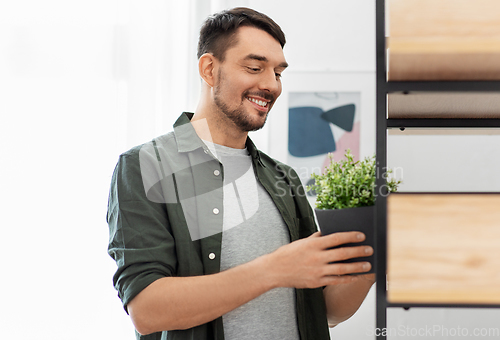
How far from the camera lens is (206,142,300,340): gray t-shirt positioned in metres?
1.04

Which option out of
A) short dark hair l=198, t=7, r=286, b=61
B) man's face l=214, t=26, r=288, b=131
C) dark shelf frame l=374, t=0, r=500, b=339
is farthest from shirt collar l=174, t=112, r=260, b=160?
dark shelf frame l=374, t=0, r=500, b=339

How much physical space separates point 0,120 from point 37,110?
0.12 meters

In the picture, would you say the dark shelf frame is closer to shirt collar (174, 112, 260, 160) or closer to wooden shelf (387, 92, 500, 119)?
wooden shelf (387, 92, 500, 119)

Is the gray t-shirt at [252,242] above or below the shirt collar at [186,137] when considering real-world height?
below

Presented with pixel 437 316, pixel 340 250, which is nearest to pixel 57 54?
pixel 340 250

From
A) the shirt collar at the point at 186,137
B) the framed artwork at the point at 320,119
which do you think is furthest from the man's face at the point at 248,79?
the framed artwork at the point at 320,119

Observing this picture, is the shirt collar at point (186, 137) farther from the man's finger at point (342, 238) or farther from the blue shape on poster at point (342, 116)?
the blue shape on poster at point (342, 116)

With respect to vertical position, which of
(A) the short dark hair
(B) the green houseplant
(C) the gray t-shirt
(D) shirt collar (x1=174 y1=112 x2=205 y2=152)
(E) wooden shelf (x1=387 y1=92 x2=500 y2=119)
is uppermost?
(A) the short dark hair

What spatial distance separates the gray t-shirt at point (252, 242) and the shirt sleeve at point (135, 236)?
7.1 inches

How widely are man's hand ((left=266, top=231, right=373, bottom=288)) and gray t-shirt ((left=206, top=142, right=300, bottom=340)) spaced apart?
0.80 feet

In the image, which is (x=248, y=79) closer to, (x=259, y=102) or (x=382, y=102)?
(x=259, y=102)

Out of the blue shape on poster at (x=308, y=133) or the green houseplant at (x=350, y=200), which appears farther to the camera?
the blue shape on poster at (x=308, y=133)

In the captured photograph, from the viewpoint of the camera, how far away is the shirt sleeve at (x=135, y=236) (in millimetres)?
899

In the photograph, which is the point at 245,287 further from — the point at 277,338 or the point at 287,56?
the point at 287,56
